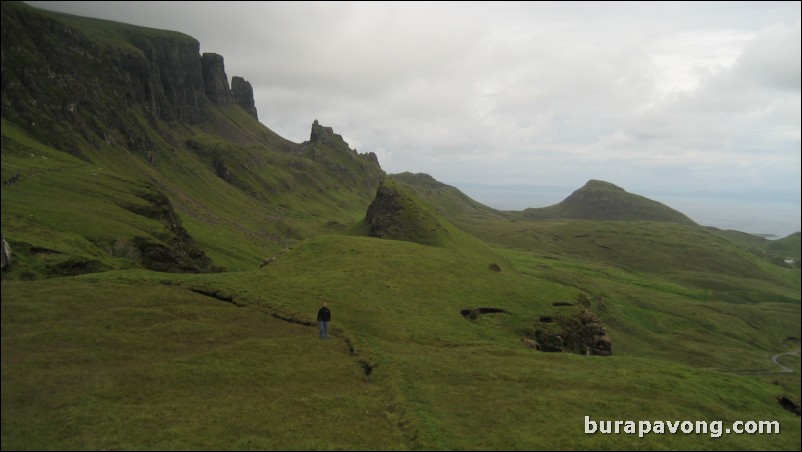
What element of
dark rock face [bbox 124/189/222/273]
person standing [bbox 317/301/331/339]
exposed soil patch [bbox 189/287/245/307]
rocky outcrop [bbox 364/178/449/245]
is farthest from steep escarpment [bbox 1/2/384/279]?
rocky outcrop [bbox 364/178/449/245]

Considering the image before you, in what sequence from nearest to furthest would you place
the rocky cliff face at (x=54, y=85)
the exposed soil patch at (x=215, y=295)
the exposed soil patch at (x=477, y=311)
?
1. the exposed soil patch at (x=215, y=295)
2. the exposed soil patch at (x=477, y=311)
3. the rocky cliff face at (x=54, y=85)

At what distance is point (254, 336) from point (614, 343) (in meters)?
95.7

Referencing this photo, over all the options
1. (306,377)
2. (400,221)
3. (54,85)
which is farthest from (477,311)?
(54,85)

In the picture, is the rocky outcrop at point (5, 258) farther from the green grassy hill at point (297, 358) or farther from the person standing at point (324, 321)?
the person standing at point (324, 321)

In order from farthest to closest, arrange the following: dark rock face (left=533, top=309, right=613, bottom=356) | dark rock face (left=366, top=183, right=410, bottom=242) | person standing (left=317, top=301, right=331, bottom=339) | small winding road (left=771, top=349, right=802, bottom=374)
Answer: dark rock face (left=366, top=183, right=410, bottom=242), small winding road (left=771, top=349, right=802, bottom=374), dark rock face (left=533, top=309, right=613, bottom=356), person standing (left=317, top=301, right=331, bottom=339)

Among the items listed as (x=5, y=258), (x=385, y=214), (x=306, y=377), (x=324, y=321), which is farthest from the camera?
(x=385, y=214)

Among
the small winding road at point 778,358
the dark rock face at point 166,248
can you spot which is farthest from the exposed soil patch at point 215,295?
A: the small winding road at point 778,358

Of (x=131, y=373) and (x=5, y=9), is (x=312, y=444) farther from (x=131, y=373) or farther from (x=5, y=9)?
(x=5, y=9)

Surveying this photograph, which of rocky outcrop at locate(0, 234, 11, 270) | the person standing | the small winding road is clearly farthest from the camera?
the small winding road

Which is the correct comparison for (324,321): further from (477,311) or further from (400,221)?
(400,221)

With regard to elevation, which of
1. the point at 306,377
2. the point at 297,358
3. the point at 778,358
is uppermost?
the point at 297,358

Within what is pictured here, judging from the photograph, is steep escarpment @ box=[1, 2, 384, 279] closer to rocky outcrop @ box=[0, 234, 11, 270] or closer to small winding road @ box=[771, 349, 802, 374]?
rocky outcrop @ box=[0, 234, 11, 270]

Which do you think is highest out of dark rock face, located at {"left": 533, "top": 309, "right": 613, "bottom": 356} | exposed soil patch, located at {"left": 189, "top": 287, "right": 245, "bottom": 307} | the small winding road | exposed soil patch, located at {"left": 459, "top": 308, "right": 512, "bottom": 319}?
exposed soil patch, located at {"left": 189, "top": 287, "right": 245, "bottom": 307}

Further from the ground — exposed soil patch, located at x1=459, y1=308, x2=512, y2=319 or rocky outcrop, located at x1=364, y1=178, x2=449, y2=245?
rocky outcrop, located at x1=364, y1=178, x2=449, y2=245
